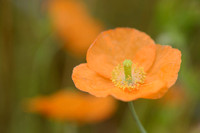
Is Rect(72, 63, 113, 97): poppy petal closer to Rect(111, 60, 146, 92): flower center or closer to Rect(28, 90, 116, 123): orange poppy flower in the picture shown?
Rect(111, 60, 146, 92): flower center

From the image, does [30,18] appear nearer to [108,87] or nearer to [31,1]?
[31,1]

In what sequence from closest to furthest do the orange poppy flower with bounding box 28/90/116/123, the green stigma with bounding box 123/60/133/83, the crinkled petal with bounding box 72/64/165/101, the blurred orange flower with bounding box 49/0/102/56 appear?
the crinkled petal with bounding box 72/64/165/101, the green stigma with bounding box 123/60/133/83, the orange poppy flower with bounding box 28/90/116/123, the blurred orange flower with bounding box 49/0/102/56

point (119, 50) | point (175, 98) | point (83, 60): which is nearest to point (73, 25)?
point (83, 60)

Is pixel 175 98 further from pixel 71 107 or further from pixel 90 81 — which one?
pixel 90 81

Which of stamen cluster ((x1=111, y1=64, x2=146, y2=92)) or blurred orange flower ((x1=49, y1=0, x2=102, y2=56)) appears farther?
blurred orange flower ((x1=49, y1=0, x2=102, y2=56))

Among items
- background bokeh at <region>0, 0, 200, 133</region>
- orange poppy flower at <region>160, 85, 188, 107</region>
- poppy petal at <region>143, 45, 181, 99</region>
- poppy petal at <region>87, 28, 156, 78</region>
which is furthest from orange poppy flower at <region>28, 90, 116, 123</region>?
poppy petal at <region>143, 45, 181, 99</region>

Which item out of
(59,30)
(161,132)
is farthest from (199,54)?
A: (59,30)
